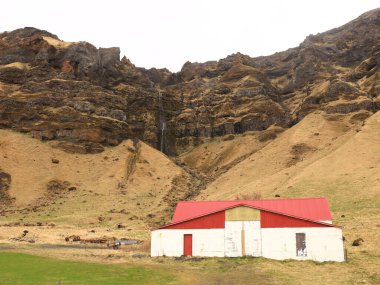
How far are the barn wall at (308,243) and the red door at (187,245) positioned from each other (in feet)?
22.9

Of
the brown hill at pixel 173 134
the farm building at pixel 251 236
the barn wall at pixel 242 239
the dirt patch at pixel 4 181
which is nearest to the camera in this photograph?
the farm building at pixel 251 236

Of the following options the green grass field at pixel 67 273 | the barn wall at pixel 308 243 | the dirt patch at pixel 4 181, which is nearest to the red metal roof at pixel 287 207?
the barn wall at pixel 308 243

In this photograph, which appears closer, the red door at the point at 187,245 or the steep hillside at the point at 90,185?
the red door at the point at 187,245

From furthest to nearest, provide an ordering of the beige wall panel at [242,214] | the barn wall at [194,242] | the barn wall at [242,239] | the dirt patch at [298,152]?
the dirt patch at [298,152] < the barn wall at [194,242] < the beige wall panel at [242,214] < the barn wall at [242,239]

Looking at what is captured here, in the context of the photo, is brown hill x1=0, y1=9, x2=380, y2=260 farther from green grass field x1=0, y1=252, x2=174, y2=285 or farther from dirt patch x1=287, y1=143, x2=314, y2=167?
green grass field x1=0, y1=252, x2=174, y2=285

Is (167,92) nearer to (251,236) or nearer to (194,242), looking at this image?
(194,242)

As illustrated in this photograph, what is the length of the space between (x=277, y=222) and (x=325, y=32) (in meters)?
151

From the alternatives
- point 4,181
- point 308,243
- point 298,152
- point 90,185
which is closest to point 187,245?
point 308,243

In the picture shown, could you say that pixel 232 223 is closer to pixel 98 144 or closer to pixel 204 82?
pixel 98 144

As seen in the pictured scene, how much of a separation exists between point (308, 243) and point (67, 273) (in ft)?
70.0

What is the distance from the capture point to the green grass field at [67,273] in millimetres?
26672

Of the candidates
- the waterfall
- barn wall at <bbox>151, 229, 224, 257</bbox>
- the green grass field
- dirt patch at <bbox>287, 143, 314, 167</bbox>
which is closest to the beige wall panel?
barn wall at <bbox>151, 229, 224, 257</bbox>

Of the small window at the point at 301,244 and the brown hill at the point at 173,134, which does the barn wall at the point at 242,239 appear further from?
the brown hill at the point at 173,134

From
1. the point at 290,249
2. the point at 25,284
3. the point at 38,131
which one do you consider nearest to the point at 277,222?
the point at 290,249
